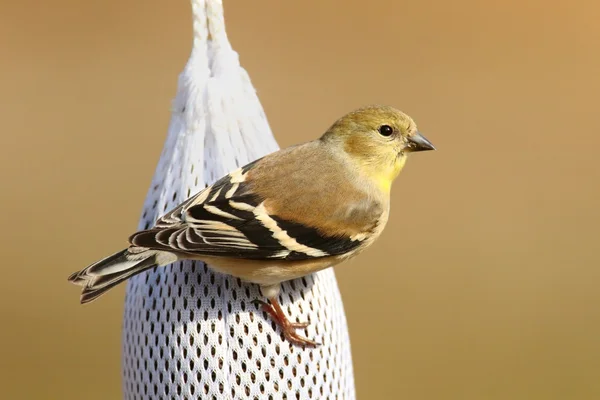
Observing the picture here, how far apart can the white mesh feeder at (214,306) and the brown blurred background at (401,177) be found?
3.53m

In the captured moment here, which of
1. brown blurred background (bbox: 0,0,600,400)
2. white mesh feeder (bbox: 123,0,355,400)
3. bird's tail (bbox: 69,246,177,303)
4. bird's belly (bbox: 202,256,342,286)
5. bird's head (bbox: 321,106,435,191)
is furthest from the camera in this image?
brown blurred background (bbox: 0,0,600,400)

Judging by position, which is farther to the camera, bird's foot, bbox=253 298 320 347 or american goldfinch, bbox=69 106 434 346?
bird's foot, bbox=253 298 320 347

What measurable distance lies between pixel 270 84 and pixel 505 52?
10.2ft

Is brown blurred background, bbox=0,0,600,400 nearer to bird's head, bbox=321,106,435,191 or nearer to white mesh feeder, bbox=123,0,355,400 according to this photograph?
white mesh feeder, bbox=123,0,355,400

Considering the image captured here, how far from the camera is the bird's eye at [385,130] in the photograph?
3.38 meters

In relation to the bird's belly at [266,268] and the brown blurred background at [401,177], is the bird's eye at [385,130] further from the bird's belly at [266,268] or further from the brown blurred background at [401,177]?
the brown blurred background at [401,177]

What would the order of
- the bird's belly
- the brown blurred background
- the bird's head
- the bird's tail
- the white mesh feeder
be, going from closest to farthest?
the bird's tail → the bird's belly → the white mesh feeder → the bird's head → the brown blurred background

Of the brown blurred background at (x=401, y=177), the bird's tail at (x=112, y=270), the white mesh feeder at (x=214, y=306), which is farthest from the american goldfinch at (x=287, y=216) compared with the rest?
the brown blurred background at (x=401, y=177)

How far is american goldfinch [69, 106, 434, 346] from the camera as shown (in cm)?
286

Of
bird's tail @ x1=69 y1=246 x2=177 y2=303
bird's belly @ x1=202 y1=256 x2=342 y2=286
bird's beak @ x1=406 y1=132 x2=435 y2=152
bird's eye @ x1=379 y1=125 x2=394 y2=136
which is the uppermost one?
bird's eye @ x1=379 y1=125 x2=394 y2=136

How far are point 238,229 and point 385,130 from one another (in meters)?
0.76

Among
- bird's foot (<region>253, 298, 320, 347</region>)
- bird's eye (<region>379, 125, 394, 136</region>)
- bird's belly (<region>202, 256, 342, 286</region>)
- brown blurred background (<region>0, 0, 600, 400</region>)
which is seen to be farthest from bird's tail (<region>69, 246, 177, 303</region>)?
brown blurred background (<region>0, 0, 600, 400</region>)

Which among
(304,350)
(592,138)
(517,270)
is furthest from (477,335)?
(304,350)

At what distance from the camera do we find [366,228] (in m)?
3.24
